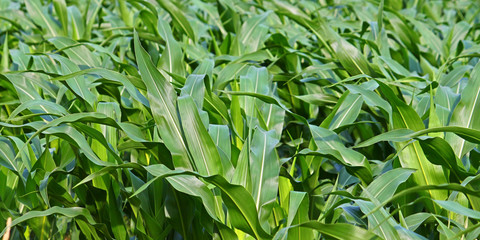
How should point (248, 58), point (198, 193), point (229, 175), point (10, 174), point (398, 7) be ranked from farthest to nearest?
1. point (398, 7)
2. point (248, 58)
3. point (10, 174)
4. point (229, 175)
5. point (198, 193)

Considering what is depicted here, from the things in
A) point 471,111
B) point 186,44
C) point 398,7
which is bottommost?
point 398,7

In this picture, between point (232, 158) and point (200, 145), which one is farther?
point (232, 158)

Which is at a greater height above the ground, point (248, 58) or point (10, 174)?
point (248, 58)

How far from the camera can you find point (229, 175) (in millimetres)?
1293

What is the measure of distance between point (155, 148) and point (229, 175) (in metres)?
0.19

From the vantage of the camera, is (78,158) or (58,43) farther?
(58,43)

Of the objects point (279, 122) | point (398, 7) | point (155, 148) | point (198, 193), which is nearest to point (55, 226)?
point (155, 148)

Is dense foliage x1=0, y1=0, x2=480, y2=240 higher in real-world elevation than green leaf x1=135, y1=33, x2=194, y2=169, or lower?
lower

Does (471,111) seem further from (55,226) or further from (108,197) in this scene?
(55,226)

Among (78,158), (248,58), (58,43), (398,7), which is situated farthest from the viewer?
(398,7)

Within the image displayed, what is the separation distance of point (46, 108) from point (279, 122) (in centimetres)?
62

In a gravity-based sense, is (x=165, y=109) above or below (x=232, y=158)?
above

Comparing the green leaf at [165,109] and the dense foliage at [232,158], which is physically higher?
the green leaf at [165,109]

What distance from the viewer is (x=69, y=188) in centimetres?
156
